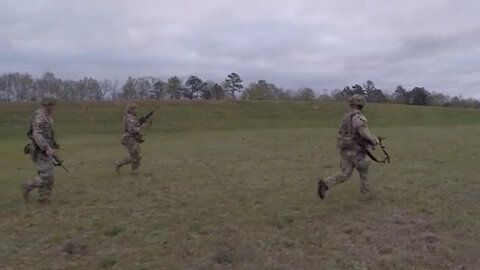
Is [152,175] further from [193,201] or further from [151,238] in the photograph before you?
[151,238]

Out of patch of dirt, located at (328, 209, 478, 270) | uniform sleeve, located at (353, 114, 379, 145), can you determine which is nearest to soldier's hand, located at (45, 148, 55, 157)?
patch of dirt, located at (328, 209, 478, 270)

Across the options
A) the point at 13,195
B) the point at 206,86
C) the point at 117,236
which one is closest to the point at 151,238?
the point at 117,236

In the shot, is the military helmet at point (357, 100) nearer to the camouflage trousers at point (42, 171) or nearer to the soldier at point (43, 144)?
the soldier at point (43, 144)

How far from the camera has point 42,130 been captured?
1014cm

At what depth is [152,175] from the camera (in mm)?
14984

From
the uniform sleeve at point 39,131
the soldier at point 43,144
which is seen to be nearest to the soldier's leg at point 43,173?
the soldier at point 43,144

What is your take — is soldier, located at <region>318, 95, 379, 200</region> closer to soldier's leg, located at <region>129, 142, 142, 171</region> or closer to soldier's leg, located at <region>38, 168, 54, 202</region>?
soldier's leg, located at <region>38, 168, 54, 202</region>

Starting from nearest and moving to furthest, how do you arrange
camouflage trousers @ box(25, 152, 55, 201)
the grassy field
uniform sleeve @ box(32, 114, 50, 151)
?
the grassy field, uniform sleeve @ box(32, 114, 50, 151), camouflage trousers @ box(25, 152, 55, 201)

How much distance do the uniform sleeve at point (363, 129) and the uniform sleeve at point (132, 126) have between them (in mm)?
6684

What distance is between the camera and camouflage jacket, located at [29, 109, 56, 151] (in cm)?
995

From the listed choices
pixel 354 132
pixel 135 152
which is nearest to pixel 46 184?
pixel 135 152

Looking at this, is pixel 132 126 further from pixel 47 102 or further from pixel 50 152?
pixel 50 152

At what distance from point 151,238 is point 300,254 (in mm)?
2259

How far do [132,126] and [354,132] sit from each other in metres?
6.77
